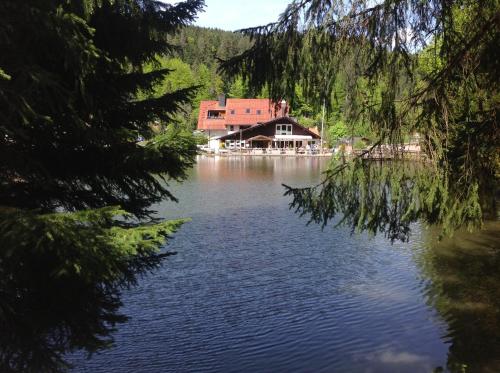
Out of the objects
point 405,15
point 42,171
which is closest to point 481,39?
point 405,15

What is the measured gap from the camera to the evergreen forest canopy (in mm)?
5617

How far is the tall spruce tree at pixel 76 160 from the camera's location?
3.98 metres

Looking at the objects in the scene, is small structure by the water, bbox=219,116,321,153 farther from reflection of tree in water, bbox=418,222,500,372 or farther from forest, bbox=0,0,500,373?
forest, bbox=0,0,500,373

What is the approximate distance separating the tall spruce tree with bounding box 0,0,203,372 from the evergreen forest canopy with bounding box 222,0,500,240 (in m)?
1.20

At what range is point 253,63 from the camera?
6.09m

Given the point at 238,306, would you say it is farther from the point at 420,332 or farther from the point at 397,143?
the point at 397,143

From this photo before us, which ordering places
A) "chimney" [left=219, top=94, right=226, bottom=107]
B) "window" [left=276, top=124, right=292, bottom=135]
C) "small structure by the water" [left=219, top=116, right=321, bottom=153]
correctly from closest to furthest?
"small structure by the water" [left=219, top=116, right=321, bottom=153] → "window" [left=276, top=124, right=292, bottom=135] → "chimney" [left=219, top=94, right=226, bottom=107]

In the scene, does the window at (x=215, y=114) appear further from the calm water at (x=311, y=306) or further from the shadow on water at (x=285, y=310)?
the shadow on water at (x=285, y=310)

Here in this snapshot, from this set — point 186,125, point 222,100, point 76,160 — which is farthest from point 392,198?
point 222,100

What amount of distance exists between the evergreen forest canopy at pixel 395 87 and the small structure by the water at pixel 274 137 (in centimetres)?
5959

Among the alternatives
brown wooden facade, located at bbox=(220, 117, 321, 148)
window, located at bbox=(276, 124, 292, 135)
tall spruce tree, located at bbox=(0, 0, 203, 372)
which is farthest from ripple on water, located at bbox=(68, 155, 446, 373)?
window, located at bbox=(276, 124, 292, 135)

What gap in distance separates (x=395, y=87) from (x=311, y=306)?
5.77 metres

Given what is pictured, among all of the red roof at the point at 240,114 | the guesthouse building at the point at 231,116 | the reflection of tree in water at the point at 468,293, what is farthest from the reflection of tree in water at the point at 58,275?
the red roof at the point at 240,114

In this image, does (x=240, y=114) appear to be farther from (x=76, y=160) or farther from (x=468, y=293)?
(x=76, y=160)
